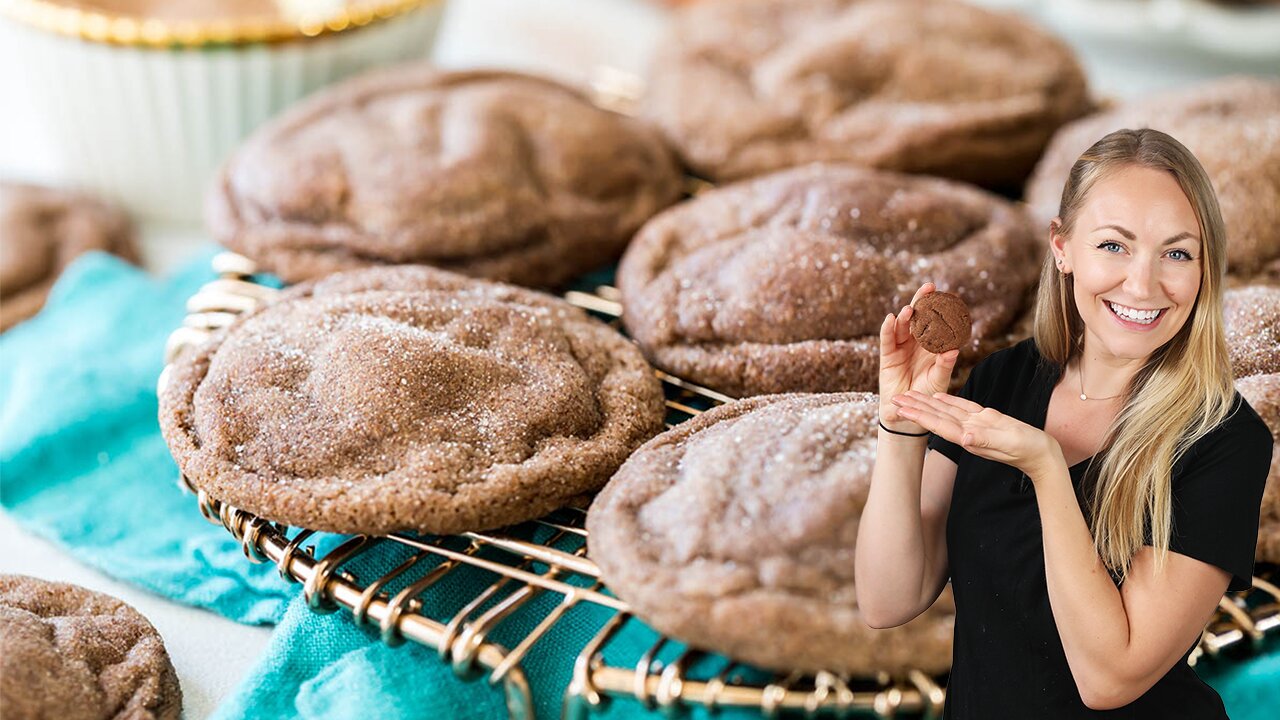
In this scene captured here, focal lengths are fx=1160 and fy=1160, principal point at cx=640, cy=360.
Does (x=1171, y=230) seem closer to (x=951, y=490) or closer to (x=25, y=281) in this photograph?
(x=951, y=490)

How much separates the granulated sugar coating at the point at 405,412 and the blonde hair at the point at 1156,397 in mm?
465

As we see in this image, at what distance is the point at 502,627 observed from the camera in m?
1.07

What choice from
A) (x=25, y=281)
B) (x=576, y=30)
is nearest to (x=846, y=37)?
(x=25, y=281)

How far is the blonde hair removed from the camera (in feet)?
2.39

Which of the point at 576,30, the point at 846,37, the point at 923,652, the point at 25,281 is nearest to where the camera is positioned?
the point at 923,652

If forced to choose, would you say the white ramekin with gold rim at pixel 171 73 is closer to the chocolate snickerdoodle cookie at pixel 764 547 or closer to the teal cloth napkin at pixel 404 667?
the teal cloth napkin at pixel 404 667

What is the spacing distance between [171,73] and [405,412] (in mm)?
1218

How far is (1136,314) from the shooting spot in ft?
2.43

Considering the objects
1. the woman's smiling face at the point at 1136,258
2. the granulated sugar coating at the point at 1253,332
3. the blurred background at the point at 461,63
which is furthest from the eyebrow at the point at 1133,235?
the blurred background at the point at 461,63

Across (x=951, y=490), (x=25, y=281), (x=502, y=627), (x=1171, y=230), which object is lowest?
(x=25, y=281)

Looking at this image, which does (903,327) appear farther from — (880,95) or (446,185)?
(880,95)

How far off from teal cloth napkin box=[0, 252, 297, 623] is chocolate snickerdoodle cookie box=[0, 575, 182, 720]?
0.16 meters

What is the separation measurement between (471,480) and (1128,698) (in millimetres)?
555

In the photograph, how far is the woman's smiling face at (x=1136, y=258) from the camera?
0.72 metres
